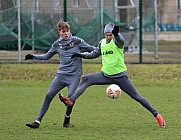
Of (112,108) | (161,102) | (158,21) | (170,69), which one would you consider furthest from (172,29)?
(112,108)

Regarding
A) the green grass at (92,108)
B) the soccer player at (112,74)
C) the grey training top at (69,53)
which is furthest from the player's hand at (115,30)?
the green grass at (92,108)

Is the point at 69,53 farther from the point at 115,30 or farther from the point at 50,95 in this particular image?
the point at 115,30

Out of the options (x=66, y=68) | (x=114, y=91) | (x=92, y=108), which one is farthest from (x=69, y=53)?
(x=92, y=108)

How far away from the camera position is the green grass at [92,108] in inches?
366

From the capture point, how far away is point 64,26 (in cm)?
1023

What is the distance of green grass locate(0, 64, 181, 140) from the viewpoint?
9297mm

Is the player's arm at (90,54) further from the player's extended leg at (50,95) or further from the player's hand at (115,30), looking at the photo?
the player's hand at (115,30)

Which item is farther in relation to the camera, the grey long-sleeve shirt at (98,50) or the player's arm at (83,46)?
the player's arm at (83,46)

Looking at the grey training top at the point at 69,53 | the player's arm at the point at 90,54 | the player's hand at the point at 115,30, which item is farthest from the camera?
the grey training top at the point at 69,53

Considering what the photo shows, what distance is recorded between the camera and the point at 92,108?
13.1m

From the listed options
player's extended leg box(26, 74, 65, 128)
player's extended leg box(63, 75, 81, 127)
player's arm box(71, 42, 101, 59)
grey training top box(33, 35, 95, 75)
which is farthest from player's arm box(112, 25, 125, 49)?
player's extended leg box(26, 74, 65, 128)

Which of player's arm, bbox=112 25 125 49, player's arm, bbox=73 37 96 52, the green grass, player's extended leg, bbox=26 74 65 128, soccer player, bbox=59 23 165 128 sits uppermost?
player's arm, bbox=112 25 125 49

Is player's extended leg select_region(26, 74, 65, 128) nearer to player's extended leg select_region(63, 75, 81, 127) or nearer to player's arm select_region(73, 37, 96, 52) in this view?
player's extended leg select_region(63, 75, 81, 127)

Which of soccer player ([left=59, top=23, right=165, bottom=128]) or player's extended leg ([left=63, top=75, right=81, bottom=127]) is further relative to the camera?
player's extended leg ([left=63, top=75, right=81, bottom=127])
